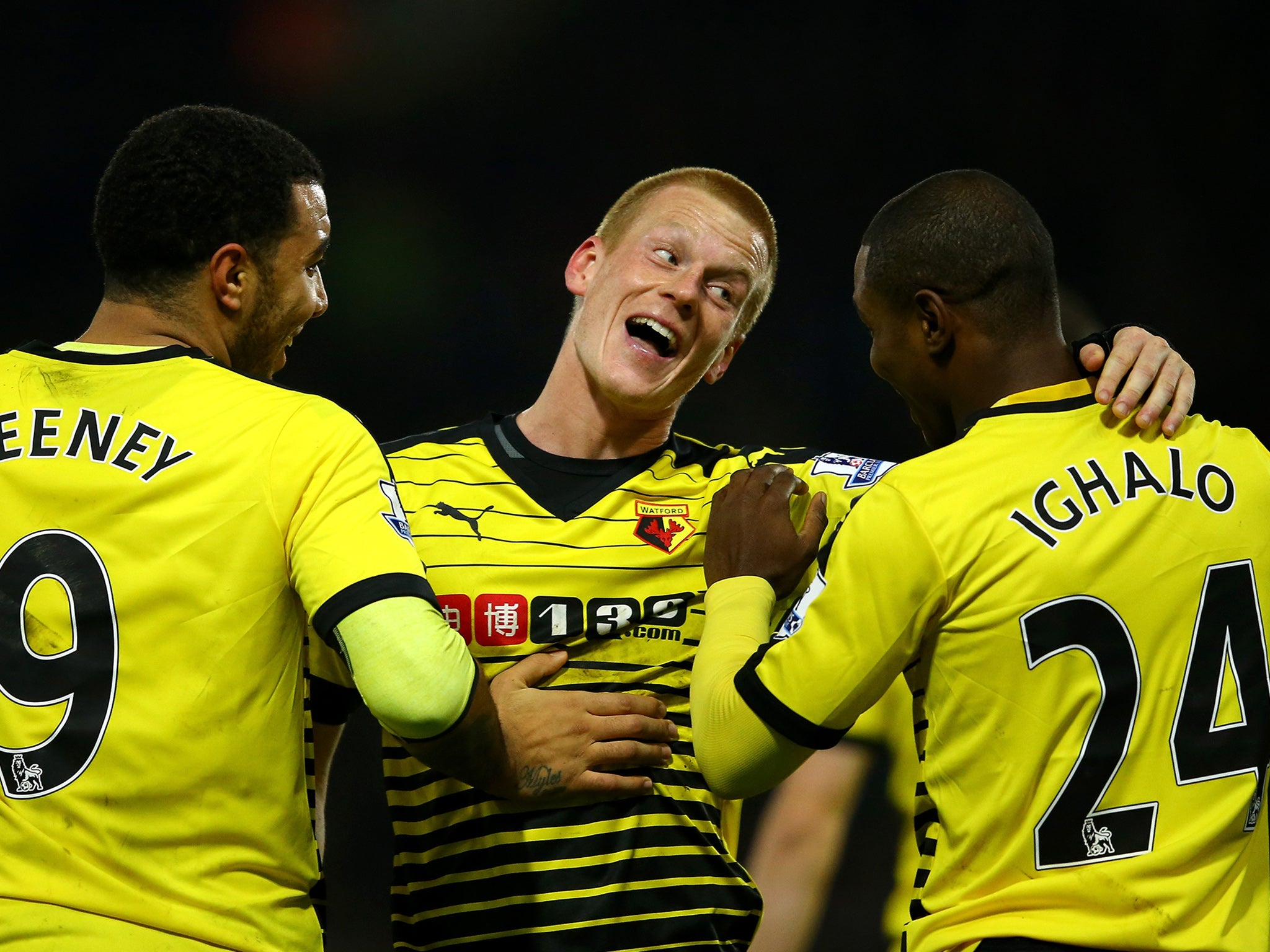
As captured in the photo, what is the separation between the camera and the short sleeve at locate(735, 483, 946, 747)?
1719 mm

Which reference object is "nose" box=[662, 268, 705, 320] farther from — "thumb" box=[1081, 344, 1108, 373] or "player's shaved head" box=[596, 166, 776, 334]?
"thumb" box=[1081, 344, 1108, 373]

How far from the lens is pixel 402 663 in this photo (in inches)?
63.2

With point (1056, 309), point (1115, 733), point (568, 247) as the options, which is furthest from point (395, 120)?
point (1115, 733)

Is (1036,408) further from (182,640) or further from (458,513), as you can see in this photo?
(182,640)

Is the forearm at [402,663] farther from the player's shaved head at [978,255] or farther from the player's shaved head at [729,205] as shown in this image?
the player's shaved head at [729,205]

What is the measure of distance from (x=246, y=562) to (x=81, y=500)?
244 mm

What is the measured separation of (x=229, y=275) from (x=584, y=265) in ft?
3.43

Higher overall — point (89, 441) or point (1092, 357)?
point (1092, 357)

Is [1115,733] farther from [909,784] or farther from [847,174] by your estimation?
[847,174]

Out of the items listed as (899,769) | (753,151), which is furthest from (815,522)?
(753,151)

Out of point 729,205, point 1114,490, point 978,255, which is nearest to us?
point 1114,490

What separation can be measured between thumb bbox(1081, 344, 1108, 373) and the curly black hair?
1339 millimetres

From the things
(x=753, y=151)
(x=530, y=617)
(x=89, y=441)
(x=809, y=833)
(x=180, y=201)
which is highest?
(x=753, y=151)

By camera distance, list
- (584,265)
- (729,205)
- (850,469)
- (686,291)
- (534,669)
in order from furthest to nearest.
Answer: (584,265)
(729,205)
(686,291)
(850,469)
(534,669)
